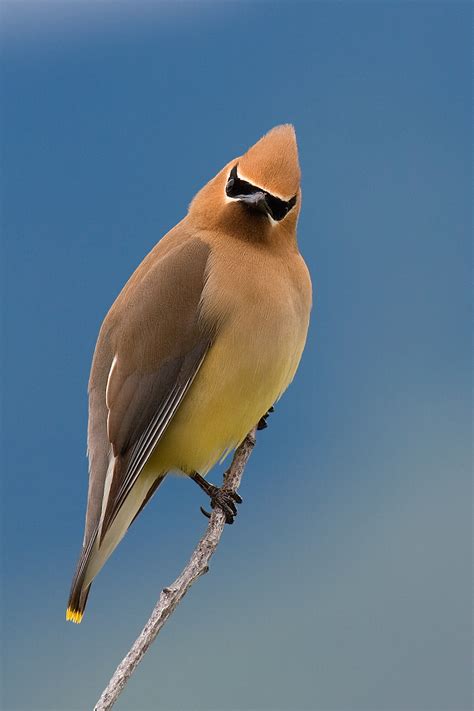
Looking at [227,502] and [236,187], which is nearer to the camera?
[227,502]

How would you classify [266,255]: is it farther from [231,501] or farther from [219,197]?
[231,501]

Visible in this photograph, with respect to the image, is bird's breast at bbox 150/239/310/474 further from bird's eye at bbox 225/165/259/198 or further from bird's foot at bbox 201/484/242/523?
bird's eye at bbox 225/165/259/198

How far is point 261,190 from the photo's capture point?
4379mm

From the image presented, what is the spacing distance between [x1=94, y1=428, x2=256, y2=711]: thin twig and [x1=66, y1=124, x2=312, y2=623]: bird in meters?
0.35

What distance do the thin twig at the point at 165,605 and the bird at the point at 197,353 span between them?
35 centimetres

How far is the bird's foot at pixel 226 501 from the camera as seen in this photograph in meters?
4.29

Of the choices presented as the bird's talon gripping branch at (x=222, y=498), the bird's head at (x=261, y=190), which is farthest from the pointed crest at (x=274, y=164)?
the bird's talon gripping branch at (x=222, y=498)

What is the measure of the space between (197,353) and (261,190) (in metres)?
0.73

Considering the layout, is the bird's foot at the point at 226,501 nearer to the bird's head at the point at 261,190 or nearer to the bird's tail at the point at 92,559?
the bird's tail at the point at 92,559

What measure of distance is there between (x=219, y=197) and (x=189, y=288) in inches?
19.6

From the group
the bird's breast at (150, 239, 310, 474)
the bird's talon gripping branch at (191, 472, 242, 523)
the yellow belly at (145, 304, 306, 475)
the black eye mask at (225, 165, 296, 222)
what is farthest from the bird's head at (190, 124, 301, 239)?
the bird's talon gripping branch at (191, 472, 242, 523)

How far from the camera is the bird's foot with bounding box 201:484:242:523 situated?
429cm

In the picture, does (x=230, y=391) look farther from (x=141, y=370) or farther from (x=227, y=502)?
(x=227, y=502)

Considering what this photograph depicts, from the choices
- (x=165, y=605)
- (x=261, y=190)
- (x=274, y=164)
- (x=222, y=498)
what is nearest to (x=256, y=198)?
(x=261, y=190)
